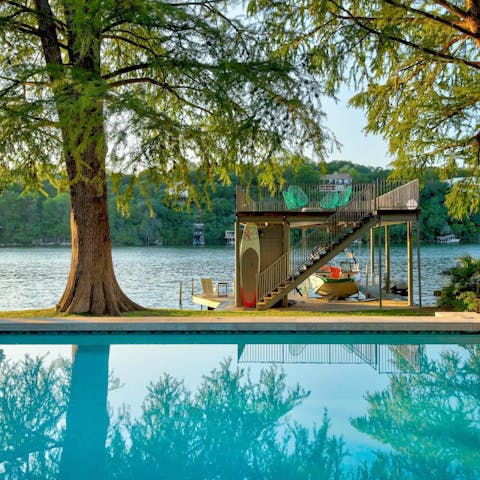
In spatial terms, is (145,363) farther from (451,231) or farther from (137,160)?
(451,231)

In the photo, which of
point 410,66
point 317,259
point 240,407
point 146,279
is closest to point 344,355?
point 240,407

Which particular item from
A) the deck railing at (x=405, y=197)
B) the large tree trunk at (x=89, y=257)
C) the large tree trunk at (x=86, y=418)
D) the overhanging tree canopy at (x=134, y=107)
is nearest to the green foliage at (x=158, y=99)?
the overhanging tree canopy at (x=134, y=107)

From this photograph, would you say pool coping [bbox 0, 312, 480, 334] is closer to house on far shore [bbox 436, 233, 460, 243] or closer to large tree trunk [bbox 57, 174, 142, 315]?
large tree trunk [bbox 57, 174, 142, 315]

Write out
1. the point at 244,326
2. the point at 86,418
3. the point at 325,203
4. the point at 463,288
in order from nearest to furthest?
the point at 86,418, the point at 244,326, the point at 463,288, the point at 325,203

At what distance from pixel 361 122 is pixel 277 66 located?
218 inches

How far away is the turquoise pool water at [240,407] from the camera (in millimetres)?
5895

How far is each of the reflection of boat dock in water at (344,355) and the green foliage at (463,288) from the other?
5056 millimetres

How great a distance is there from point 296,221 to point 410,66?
571cm

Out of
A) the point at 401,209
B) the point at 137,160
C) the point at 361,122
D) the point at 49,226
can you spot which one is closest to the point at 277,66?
the point at 137,160

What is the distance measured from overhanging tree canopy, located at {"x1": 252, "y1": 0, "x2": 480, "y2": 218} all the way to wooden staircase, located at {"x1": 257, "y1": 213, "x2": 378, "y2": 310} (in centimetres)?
249

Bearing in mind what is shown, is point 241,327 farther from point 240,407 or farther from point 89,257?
point 89,257

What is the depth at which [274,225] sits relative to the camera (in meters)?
18.3

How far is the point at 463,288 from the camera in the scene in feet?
53.3

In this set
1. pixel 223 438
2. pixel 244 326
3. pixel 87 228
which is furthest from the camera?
pixel 87 228
